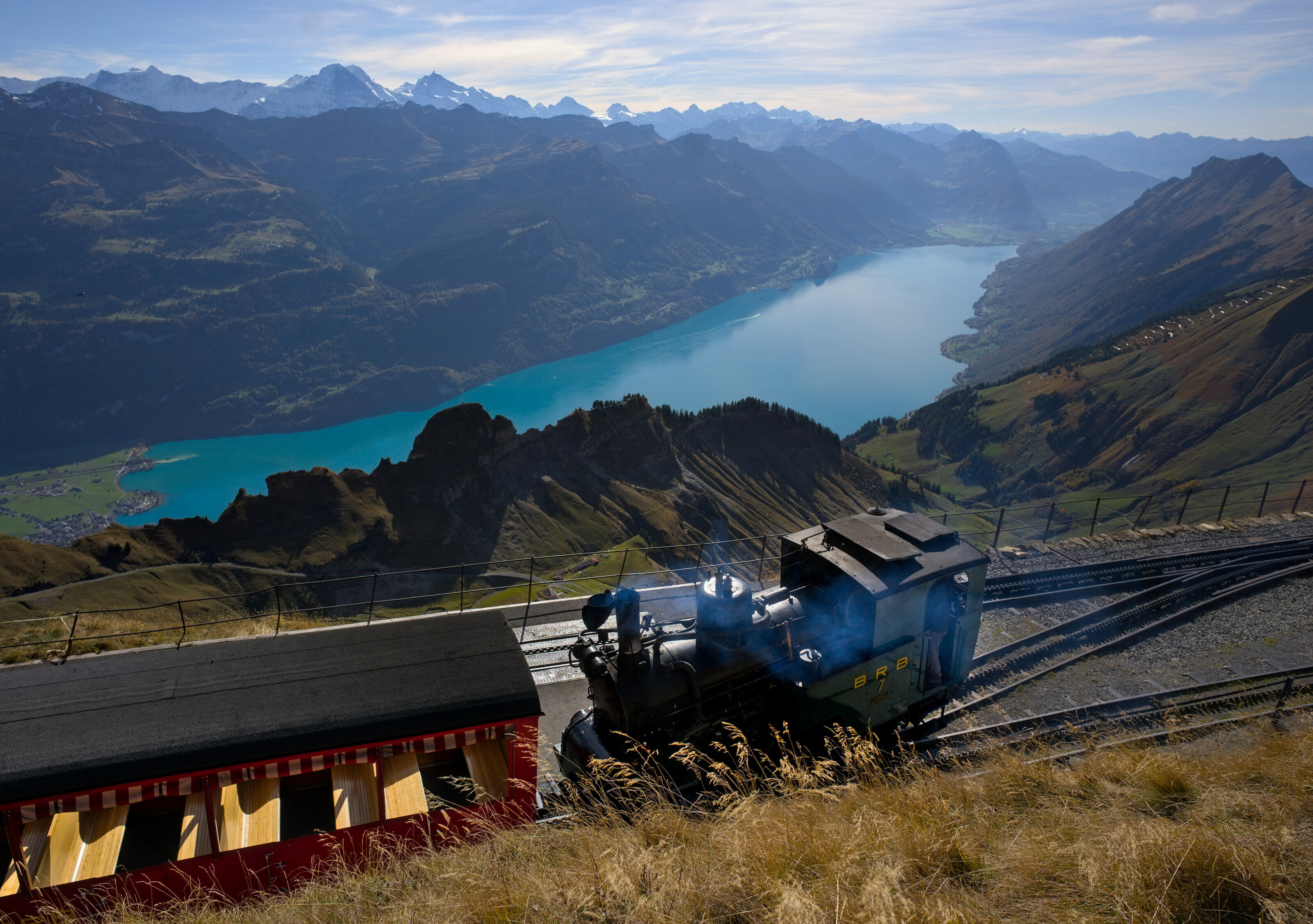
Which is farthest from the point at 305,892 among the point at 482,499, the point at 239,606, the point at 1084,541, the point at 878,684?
the point at 482,499

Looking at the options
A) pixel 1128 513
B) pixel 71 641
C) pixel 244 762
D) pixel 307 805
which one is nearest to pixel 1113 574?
pixel 307 805

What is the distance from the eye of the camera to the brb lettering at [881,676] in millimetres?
10016

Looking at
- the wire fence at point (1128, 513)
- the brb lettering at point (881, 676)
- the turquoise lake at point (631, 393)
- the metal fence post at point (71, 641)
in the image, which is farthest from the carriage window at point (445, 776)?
the turquoise lake at point (631, 393)

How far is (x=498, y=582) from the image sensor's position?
46781 mm

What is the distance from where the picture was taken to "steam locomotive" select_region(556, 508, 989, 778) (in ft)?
29.5

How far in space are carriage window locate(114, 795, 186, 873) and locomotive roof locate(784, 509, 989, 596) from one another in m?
8.97

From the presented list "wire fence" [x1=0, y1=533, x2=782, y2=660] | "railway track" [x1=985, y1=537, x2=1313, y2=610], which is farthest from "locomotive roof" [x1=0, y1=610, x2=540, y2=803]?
"railway track" [x1=985, y1=537, x2=1313, y2=610]

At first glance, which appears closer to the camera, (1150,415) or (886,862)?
(886,862)

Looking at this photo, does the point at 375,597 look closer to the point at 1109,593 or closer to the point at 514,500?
the point at 514,500

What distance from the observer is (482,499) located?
183 feet

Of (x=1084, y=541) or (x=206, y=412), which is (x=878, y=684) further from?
(x=206, y=412)

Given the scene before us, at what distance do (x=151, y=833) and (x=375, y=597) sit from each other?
36348 millimetres

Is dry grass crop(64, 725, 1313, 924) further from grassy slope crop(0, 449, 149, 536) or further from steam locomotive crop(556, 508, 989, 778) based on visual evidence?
grassy slope crop(0, 449, 149, 536)

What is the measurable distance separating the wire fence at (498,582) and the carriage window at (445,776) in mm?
2833
